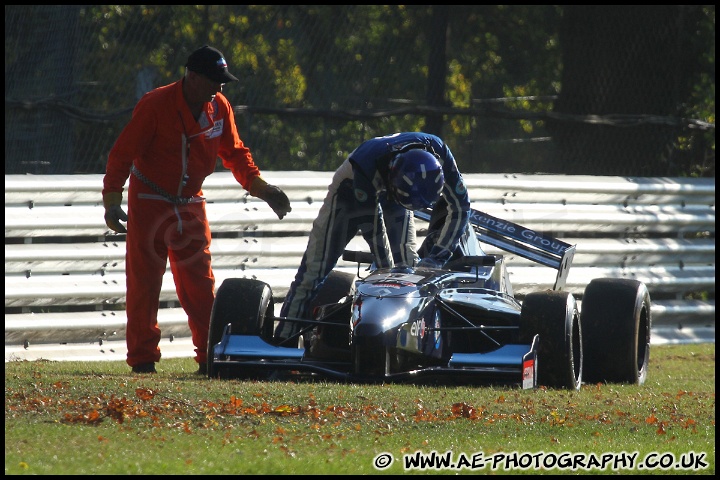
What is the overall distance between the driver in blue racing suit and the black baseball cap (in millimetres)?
1092

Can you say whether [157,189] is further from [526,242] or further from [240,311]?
[526,242]

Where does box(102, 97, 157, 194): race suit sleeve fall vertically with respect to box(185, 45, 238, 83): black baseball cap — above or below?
below

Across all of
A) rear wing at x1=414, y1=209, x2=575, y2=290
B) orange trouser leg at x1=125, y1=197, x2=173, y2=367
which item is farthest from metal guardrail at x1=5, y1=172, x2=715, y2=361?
rear wing at x1=414, y1=209, x2=575, y2=290

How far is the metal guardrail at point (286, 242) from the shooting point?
33.5ft

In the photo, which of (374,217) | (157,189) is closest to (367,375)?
(374,217)

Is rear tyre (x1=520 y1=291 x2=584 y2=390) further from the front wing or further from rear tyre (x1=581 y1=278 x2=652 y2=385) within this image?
rear tyre (x1=581 y1=278 x2=652 y2=385)

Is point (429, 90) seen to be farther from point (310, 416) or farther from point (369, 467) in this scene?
point (369, 467)

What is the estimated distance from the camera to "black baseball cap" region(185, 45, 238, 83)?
8805mm

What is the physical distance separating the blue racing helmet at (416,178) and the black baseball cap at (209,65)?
4.69 feet

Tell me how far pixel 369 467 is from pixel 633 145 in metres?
10.5

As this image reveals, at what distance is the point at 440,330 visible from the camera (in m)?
7.98

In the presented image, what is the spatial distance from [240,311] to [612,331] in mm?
2633

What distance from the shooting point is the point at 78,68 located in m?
11.2

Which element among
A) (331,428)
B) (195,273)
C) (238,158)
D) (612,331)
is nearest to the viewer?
(331,428)
